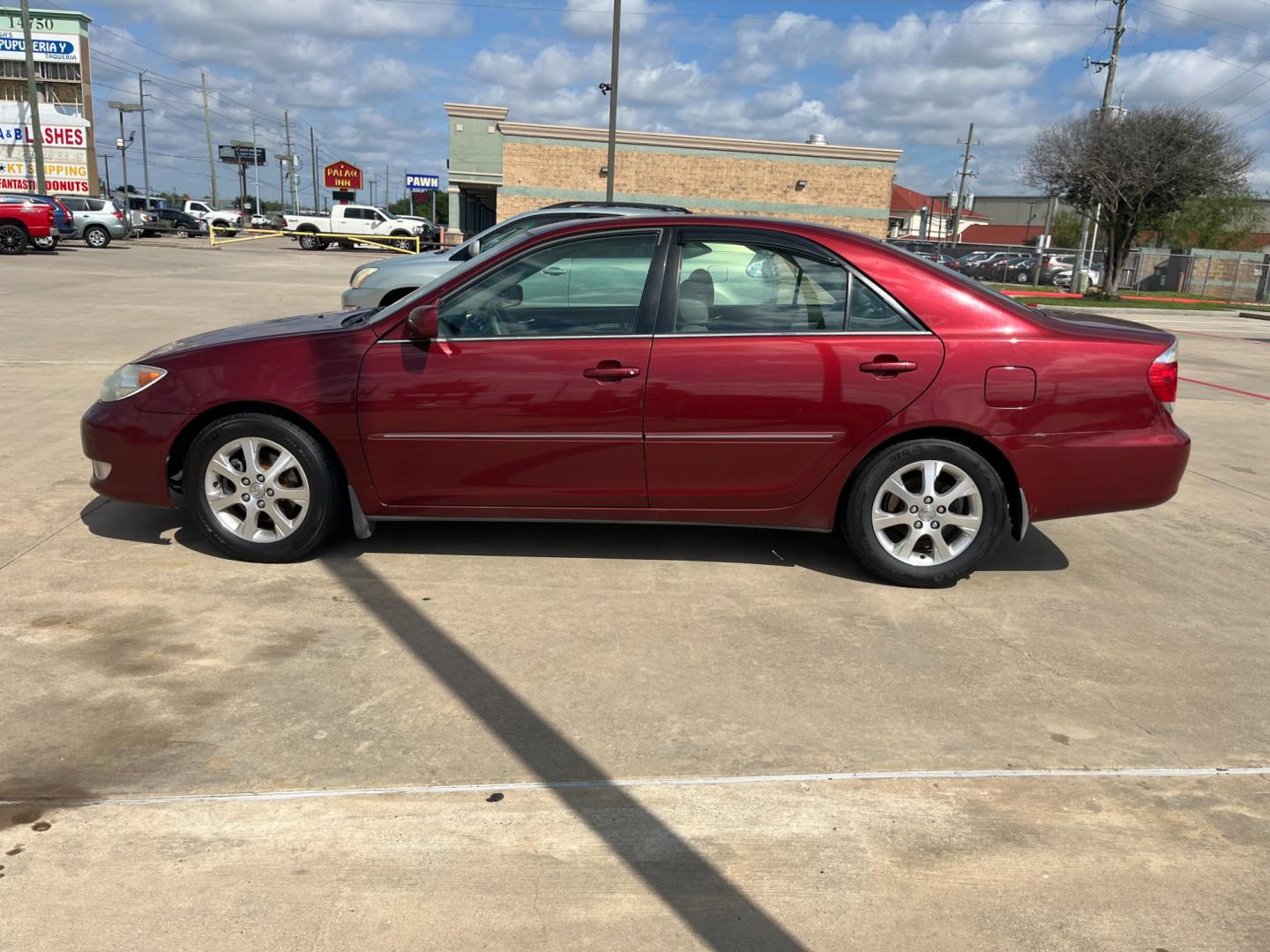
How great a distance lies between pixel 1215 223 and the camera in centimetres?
5325

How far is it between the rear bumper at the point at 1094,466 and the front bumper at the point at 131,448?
3.89 m

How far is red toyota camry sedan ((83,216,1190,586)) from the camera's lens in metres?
4.46

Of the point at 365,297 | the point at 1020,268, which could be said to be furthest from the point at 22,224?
the point at 1020,268

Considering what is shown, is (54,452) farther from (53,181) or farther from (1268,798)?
(53,181)

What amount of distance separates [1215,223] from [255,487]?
6057cm

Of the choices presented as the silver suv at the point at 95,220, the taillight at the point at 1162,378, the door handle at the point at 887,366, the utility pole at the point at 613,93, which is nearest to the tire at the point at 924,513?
the door handle at the point at 887,366

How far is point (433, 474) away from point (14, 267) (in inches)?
923

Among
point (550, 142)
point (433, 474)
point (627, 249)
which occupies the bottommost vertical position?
point (433, 474)

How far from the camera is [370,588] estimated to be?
4473 millimetres

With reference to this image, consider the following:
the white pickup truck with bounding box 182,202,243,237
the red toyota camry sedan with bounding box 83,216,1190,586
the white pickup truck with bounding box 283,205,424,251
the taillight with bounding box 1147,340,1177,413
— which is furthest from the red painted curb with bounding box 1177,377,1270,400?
the white pickup truck with bounding box 182,202,243,237

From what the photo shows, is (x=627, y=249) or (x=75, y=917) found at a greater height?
(x=627, y=249)

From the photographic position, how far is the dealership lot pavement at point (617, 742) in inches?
97.7

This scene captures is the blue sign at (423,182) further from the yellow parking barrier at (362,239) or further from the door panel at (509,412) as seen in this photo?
the door panel at (509,412)

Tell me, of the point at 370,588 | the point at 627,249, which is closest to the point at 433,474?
the point at 370,588
